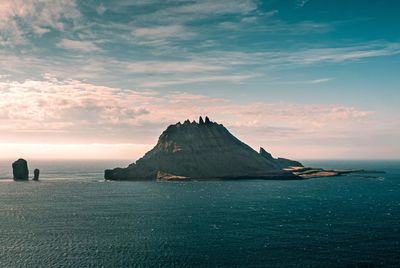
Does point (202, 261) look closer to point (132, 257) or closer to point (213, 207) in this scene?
point (132, 257)

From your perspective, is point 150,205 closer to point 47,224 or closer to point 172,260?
point 47,224

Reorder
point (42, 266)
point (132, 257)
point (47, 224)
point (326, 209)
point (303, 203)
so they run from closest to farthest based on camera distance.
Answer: point (42, 266)
point (132, 257)
point (47, 224)
point (326, 209)
point (303, 203)

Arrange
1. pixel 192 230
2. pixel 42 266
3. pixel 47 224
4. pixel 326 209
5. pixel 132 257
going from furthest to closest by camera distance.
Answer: pixel 326 209, pixel 47 224, pixel 192 230, pixel 132 257, pixel 42 266

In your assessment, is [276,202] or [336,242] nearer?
[336,242]

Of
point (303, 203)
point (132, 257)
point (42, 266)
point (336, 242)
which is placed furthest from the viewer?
point (303, 203)

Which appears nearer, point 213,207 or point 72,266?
point 72,266

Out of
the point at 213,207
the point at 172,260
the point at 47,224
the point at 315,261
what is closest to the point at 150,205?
the point at 213,207

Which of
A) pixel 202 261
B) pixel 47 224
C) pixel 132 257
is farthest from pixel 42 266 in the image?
pixel 47 224

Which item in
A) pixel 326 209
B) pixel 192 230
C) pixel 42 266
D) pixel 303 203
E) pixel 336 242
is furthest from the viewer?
pixel 303 203

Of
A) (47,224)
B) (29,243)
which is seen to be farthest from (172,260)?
(47,224)
